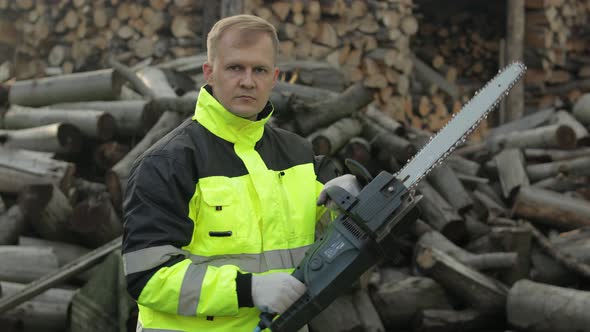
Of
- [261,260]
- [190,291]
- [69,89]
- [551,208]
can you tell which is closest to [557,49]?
[551,208]

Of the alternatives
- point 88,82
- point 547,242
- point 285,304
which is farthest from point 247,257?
point 88,82

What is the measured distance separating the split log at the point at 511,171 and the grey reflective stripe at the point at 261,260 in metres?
4.11

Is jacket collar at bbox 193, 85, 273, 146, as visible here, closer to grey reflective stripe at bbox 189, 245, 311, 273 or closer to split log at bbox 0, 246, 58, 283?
grey reflective stripe at bbox 189, 245, 311, 273

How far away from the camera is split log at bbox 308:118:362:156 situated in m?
5.00

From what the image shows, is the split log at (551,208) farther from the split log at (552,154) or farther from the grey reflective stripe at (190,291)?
the grey reflective stripe at (190,291)

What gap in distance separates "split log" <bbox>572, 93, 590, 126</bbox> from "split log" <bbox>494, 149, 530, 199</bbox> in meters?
1.13

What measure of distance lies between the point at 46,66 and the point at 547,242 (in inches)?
292

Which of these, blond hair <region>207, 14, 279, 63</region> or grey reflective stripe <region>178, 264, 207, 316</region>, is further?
blond hair <region>207, 14, 279, 63</region>

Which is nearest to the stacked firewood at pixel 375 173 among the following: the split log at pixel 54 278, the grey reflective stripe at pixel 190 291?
the split log at pixel 54 278

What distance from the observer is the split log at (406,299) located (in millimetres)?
4109

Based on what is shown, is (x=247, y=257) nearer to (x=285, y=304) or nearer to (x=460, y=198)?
(x=285, y=304)

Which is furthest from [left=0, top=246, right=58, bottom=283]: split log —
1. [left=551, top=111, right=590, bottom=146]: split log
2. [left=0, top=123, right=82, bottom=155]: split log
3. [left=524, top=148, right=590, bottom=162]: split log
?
[left=551, top=111, right=590, bottom=146]: split log

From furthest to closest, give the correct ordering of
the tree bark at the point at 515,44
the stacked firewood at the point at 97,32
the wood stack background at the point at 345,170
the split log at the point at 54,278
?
the tree bark at the point at 515,44 < the stacked firewood at the point at 97,32 < the wood stack background at the point at 345,170 < the split log at the point at 54,278

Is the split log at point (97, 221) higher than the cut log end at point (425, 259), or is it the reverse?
the split log at point (97, 221)
